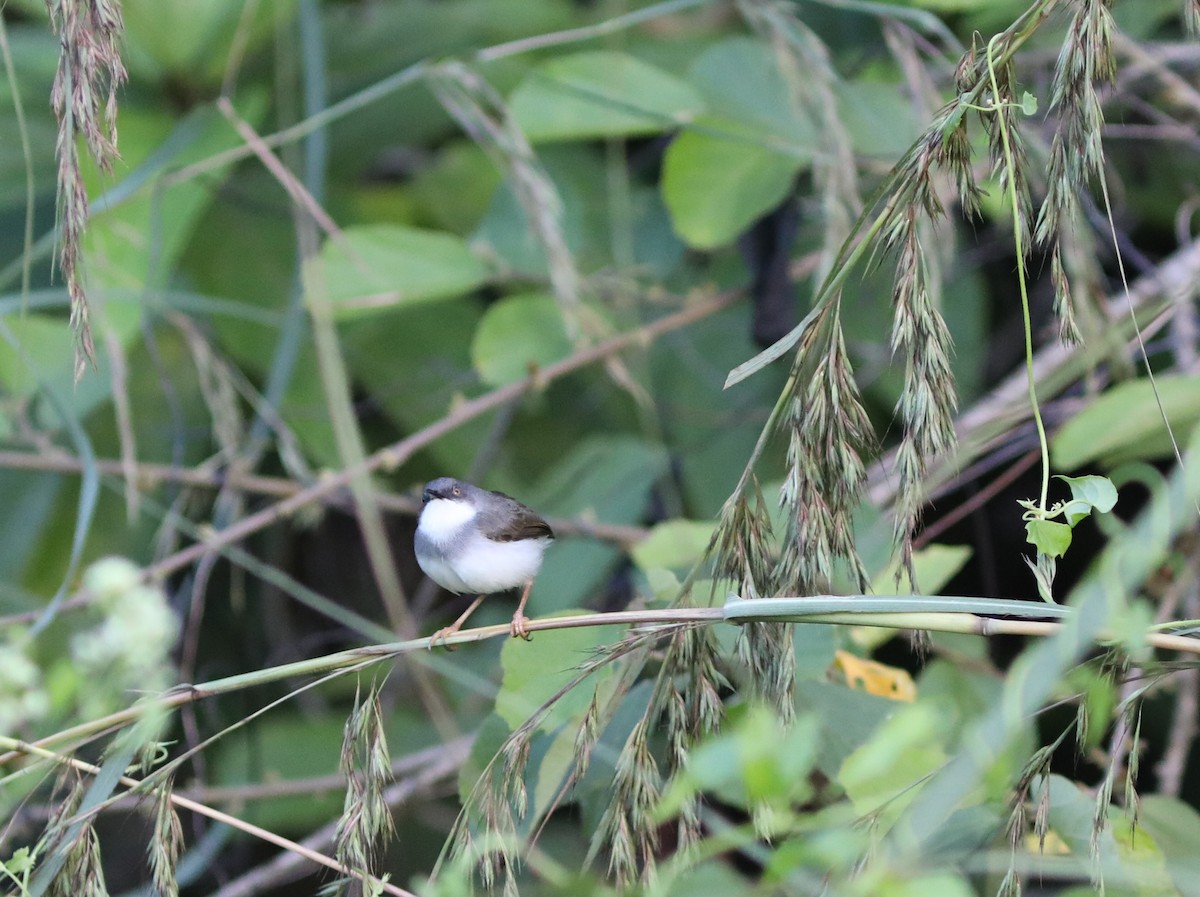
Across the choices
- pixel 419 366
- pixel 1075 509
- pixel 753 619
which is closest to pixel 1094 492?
pixel 1075 509

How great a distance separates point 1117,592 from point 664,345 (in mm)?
3301

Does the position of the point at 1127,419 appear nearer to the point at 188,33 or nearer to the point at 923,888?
the point at 923,888

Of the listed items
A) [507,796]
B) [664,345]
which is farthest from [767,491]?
[664,345]

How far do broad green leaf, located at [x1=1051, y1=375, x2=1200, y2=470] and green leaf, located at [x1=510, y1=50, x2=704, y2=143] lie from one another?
1.46m

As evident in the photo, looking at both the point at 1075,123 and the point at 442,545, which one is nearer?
the point at 1075,123

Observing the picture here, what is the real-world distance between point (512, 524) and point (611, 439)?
1.08m

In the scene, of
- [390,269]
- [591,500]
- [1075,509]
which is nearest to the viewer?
[1075,509]

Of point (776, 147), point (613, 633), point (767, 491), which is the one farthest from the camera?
point (776, 147)

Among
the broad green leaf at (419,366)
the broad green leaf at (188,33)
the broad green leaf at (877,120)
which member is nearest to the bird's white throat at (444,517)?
the broad green leaf at (419,366)

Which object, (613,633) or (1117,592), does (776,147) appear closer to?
(613,633)

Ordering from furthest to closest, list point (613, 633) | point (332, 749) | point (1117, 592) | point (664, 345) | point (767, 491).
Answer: point (664, 345) < point (332, 749) < point (767, 491) < point (613, 633) < point (1117, 592)

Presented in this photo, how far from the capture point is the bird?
2781 millimetres

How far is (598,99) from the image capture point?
3484mm

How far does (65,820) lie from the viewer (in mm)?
1669
